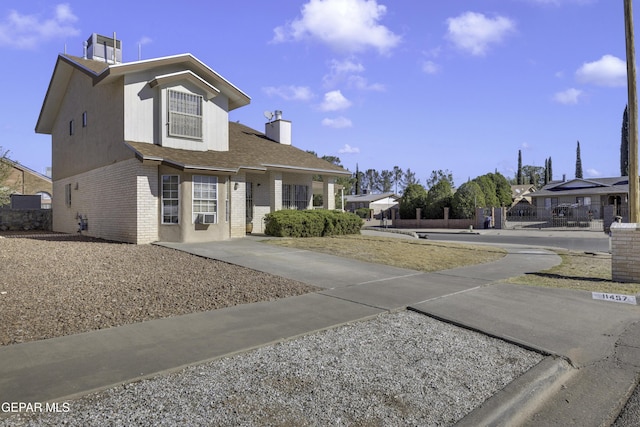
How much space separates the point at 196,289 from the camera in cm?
751

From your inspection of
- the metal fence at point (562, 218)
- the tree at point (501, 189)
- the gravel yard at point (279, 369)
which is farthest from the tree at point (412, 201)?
the gravel yard at point (279, 369)

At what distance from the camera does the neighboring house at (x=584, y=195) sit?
41.1 metres

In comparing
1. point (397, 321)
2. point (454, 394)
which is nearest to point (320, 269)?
point (397, 321)

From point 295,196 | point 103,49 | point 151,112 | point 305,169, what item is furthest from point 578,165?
point 151,112

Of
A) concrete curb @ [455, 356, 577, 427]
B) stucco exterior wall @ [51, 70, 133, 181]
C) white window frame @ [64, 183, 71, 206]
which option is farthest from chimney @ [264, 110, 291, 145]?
concrete curb @ [455, 356, 577, 427]

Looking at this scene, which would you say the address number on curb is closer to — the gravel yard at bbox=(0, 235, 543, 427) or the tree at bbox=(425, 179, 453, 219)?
the gravel yard at bbox=(0, 235, 543, 427)

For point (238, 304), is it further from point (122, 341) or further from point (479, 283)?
point (479, 283)

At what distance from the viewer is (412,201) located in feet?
146

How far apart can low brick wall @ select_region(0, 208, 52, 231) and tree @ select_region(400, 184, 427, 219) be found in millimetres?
32151

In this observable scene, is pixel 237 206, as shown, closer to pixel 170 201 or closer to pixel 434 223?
pixel 170 201

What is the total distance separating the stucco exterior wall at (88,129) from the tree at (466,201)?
31501mm

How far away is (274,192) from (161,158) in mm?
6668

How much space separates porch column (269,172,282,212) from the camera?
20.0m

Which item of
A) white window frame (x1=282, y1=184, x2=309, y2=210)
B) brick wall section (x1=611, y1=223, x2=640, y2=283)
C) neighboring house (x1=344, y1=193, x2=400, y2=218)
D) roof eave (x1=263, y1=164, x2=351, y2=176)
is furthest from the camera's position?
neighboring house (x1=344, y1=193, x2=400, y2=218)
